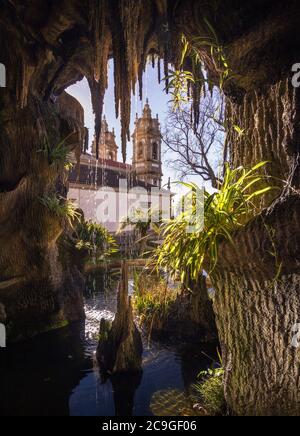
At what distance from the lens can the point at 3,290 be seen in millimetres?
6547

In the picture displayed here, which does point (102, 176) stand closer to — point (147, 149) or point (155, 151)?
point (147, 149)

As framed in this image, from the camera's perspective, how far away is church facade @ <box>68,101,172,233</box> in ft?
69.3

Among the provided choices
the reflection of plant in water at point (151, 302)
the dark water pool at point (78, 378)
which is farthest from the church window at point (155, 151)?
the dark water pool at point (78, 378)

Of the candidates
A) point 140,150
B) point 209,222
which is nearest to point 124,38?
point 209,222

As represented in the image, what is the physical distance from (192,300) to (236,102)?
511 cm

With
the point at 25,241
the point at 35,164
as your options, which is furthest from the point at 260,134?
the point at 25,241

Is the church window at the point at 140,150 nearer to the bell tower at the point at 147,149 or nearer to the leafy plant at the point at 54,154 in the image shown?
the bell tower at the point at 147,149

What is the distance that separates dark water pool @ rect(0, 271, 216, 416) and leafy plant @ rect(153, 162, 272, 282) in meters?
3.10

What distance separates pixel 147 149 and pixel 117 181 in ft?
27.7

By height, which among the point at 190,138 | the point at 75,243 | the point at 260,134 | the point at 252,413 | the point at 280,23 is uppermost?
the point at 190,138

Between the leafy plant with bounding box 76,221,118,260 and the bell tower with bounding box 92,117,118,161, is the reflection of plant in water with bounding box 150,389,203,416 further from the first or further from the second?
the bell tower with bounding box 92,117,118,161

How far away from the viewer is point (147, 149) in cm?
3209

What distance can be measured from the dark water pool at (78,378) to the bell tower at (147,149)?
1020 inches

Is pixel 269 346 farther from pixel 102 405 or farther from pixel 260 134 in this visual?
pixel 102 405
